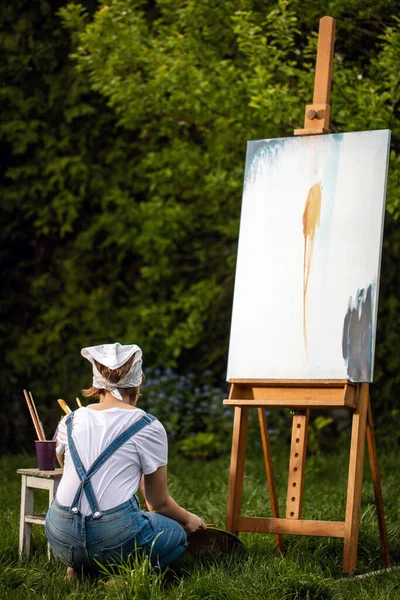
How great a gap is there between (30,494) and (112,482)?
26.2 inches

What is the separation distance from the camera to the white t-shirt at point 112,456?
3316 millimetres

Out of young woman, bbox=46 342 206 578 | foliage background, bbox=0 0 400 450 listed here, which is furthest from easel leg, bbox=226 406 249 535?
foliage background, bbox=0 0 400 450

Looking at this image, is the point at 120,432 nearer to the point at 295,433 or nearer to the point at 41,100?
the point at 295,433

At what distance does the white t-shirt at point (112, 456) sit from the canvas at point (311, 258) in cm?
83

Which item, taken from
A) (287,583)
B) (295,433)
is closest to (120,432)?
(287,583)

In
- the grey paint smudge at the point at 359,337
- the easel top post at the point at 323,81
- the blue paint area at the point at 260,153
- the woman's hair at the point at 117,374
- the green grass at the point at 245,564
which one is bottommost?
the green grass at the point at 245,564

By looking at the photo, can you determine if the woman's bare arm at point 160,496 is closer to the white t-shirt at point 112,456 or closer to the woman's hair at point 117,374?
the white t-shirt at point 112,456

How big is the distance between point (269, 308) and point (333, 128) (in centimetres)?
205

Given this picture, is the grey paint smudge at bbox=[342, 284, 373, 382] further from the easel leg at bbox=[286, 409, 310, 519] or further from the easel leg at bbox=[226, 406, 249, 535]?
the easel leg at bbox=[226, 406, 249, 535]

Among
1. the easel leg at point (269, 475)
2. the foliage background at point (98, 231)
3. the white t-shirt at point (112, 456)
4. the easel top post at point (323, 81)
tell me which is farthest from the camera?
the foliage background at point (98, 231)

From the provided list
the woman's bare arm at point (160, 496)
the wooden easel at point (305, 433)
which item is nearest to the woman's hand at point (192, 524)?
the woman's bare arm at point (160, 496)

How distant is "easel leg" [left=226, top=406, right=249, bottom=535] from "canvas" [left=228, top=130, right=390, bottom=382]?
18 centimetres

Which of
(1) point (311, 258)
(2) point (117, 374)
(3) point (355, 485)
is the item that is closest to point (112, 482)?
(2) point (117, 374)

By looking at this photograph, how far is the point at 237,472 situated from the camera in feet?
13.3
